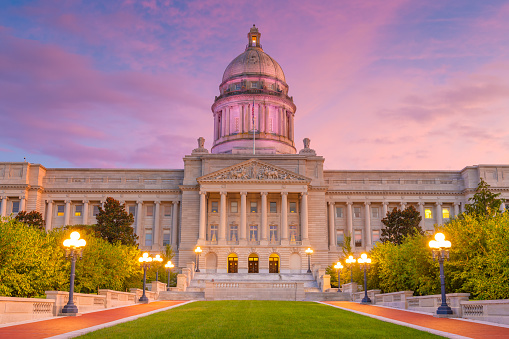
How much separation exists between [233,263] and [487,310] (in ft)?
181

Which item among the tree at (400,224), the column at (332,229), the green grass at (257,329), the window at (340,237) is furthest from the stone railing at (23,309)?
A: the window at (340,237)

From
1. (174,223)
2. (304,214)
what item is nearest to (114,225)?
(174,223)

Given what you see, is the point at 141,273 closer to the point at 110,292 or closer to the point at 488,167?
the point at 110,292

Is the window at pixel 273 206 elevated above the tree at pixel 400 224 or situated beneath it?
elevated above

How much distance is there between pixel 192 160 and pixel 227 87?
82.3 ft

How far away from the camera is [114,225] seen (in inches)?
2340

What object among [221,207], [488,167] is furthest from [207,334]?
[488,167]

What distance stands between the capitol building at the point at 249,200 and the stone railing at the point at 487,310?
163 feet

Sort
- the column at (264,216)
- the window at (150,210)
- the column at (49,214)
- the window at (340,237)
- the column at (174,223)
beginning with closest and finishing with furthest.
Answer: the column at (264,216) < the column at (174,223) < the column at (49,214) < the window at (340,237) < the window at (150,210)

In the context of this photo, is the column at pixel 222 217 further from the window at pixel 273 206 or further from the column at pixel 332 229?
the column at pixel 332 229

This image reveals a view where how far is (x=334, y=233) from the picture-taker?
83.6 meters

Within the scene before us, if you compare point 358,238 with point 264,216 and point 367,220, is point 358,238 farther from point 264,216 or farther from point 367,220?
point 264,216

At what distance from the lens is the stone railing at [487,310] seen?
20.6 meters

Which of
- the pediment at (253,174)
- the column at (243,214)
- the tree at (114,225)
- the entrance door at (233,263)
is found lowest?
the entrance door at (233,263)
